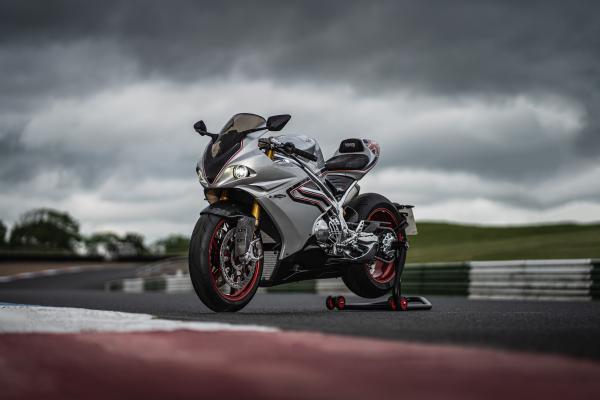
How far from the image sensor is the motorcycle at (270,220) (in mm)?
5602

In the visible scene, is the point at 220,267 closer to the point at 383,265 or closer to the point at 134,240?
the point at 383,265

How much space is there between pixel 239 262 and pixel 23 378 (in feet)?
10.8

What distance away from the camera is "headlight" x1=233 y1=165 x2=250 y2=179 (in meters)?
5.65

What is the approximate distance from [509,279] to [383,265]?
19.2 ft

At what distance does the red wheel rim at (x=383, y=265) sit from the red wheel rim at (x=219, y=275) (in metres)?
1.79

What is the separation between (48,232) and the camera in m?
130

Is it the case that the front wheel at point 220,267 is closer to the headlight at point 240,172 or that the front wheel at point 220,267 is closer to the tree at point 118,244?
the headlight at point 240,172

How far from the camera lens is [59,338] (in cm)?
306

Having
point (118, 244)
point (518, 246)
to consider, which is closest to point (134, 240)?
point (118, 244)

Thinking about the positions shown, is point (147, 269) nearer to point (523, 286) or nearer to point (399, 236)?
point (523, 286)

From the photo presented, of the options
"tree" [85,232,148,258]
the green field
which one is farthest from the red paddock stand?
"tree" [85,232,148,258]

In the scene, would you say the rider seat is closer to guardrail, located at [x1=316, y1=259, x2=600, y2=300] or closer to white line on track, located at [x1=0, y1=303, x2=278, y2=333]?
white line on track, located at [x1=0, y1=303, x2=278, y2=333]

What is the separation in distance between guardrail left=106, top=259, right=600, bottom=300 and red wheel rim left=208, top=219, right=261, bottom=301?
22.7 ft

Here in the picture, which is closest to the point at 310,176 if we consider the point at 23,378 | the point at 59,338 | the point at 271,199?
the point at 271,199
